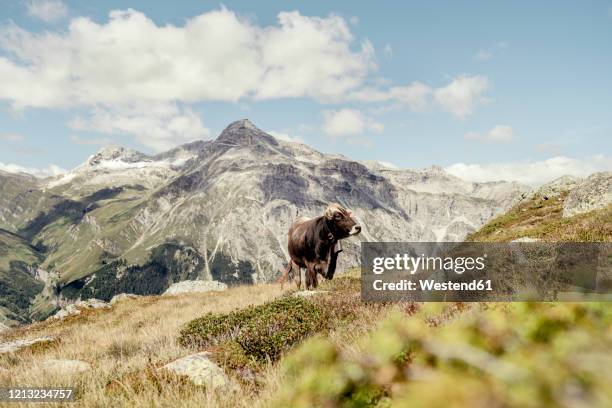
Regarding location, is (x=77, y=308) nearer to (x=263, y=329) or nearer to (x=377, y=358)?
(x=263, y=329)

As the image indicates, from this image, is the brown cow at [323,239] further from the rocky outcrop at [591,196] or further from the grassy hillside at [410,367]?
the rocky outcrop at [591,196]

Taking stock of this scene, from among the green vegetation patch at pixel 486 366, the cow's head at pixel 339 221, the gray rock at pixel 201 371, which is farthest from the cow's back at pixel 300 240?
the green vegetation patch at pixel 486 366

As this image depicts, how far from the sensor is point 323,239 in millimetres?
20531

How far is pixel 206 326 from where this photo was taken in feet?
37.3

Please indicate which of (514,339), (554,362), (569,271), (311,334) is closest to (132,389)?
(311,334)

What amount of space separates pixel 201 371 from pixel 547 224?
22061 mm

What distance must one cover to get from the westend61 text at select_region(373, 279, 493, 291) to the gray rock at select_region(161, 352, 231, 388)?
22.4ft

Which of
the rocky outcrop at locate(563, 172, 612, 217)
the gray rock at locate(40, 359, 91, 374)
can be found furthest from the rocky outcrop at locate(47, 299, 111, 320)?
the rocky outcrop at locate(563, 172, 612, 217)

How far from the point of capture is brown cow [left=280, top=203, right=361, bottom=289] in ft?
65.4

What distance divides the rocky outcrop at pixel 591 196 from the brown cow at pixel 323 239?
44.6 ft

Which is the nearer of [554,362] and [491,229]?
[554,362]

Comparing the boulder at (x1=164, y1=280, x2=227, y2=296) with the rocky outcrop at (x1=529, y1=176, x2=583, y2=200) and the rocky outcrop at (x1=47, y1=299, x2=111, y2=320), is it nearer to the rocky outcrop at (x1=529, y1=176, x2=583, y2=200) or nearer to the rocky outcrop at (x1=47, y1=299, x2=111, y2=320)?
the rocky outcrop at (x1=47, y1=299, x2=111, y2=320)

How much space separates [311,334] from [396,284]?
15.8 feet

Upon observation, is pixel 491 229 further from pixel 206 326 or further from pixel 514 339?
pixel 514 339
